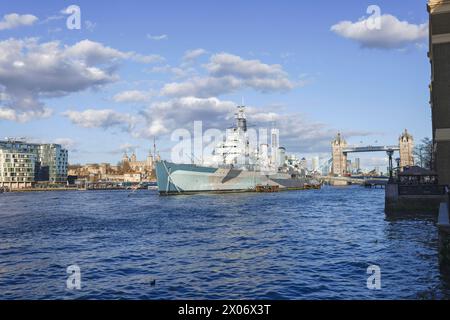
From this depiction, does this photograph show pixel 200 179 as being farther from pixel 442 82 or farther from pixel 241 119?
pixel 442 82

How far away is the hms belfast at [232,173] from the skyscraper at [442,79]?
65788 millimetres

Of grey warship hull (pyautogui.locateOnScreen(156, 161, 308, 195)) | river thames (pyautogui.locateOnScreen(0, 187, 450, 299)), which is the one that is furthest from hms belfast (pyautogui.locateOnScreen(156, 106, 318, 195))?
river thames (pyautogui.locateOnScreen(0, 187, 450, 299))

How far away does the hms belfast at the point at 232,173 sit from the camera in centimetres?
10544

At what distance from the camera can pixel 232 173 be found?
118812mm

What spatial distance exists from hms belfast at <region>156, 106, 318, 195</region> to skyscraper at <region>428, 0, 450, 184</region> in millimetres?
65788

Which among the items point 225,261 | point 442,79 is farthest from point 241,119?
point 225,261

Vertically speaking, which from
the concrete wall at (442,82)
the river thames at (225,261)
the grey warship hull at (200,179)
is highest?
the concrete wall at (442,82)

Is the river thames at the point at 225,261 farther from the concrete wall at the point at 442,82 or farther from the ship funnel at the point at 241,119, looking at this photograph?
the ship funnel at the point at 241,119

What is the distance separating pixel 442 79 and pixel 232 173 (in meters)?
75.4

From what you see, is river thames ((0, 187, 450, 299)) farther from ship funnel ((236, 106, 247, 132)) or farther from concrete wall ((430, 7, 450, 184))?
ship funnel ((236, 106, 247, 132))

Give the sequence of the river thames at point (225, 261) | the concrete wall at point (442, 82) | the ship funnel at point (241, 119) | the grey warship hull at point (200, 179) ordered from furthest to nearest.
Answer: the ship funnel at point (241, 119)
the grey warship hull at point (200, 179)
the concrete wall at point (442, 82)
the river thames at point (225, 261)

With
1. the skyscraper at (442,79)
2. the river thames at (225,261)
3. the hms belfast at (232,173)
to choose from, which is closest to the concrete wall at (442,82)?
the skyscraper at (442,79)

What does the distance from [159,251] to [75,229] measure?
1608cm
